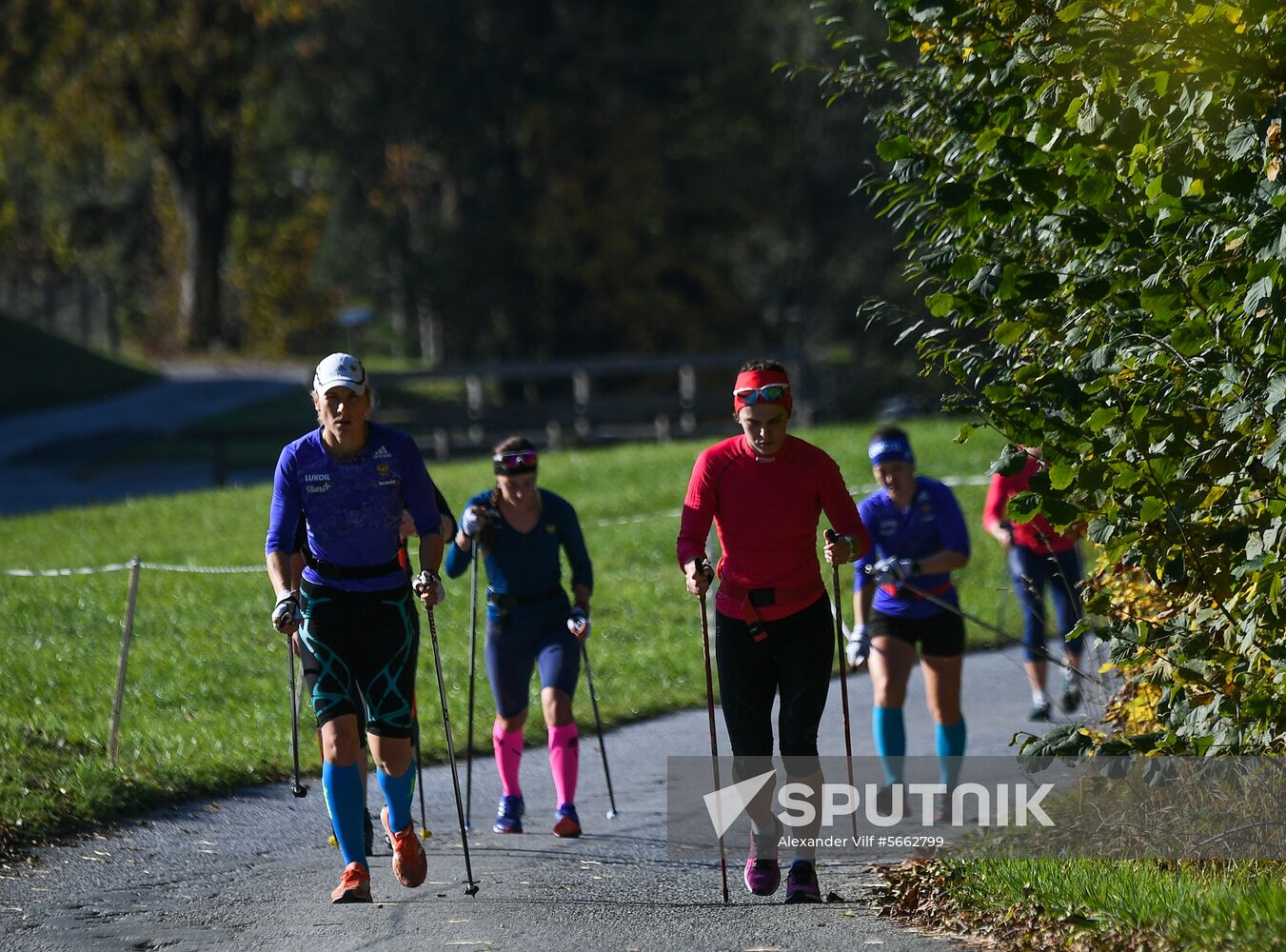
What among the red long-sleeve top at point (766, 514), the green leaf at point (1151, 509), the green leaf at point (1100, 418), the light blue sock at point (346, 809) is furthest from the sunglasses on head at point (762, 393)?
the light blue sock at point (346, 809)

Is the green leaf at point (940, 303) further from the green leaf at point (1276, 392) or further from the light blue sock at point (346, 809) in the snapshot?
the light blue sock at point (346, 809)

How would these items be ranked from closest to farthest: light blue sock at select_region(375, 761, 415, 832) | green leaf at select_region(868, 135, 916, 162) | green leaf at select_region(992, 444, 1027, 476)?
green leaf at select_region(868, 135, 916, 162)
green leaf at select_region(992, 444, 1027, 476)
light blue sock at select_region(375, 761, 415, 832)

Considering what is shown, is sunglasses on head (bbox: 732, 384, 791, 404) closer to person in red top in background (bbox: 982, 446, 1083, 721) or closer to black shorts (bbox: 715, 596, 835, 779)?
black shorts (bbox: 715, 596, 835, 779)

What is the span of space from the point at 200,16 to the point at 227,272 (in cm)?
1580

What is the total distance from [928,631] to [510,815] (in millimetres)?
2398

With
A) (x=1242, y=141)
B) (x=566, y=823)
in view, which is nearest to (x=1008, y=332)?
(x=1242, y=141)

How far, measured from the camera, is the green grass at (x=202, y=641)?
31.1 ft

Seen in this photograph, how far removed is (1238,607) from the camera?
6199 mm

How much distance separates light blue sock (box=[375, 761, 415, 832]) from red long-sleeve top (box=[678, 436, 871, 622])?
151 cm

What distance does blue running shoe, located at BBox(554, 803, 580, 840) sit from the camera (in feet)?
27.5

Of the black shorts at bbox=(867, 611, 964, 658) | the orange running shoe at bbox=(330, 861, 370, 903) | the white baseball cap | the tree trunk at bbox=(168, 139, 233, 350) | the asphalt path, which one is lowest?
the asphalt path

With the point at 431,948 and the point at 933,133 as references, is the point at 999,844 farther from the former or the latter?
the point at 933,133

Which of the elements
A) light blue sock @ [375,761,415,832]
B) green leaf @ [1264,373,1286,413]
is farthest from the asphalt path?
green leaf @ [1264,373,1286,413]

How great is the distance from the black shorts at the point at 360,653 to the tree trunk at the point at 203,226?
139 ft
